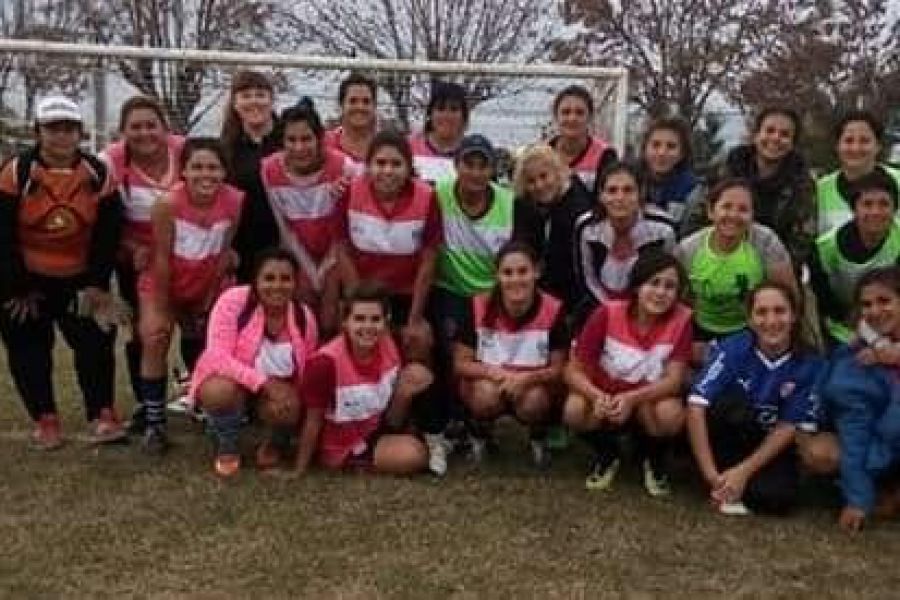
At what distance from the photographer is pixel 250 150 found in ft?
19.7

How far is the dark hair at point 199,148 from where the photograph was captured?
18.5 ft

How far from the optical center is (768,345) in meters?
5.14

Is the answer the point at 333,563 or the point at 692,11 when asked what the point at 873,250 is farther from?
the point at 692,11

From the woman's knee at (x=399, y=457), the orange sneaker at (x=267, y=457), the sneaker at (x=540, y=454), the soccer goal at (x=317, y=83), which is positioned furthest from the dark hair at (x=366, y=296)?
the soccer goal at (x=317, y=83)

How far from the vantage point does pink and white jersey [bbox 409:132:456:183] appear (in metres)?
6.00

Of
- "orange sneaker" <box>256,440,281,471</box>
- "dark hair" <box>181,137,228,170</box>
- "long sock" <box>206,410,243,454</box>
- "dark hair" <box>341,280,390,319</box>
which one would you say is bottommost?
"orange sneaker" <box>256,440,281,471</box>

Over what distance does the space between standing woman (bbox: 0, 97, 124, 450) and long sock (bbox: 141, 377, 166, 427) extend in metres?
0.23

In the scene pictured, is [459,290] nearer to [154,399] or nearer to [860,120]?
[154,399]

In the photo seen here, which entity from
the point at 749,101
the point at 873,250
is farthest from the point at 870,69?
the point at 873,250

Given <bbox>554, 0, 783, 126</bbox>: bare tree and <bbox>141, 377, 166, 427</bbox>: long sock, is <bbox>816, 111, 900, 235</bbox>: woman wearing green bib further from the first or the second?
<bbox>554, 0, 783, 126</bbox>: bare tree

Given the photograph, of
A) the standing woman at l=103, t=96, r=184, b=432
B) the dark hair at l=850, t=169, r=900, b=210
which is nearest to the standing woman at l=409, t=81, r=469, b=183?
the standing woman at l=103, t=96, r=184, b=432

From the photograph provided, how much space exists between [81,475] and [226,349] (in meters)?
0.76

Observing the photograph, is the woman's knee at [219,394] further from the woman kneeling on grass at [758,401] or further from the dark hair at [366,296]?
the woman kneeling on grass at [758,401]

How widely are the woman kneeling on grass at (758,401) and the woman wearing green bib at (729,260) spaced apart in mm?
225
